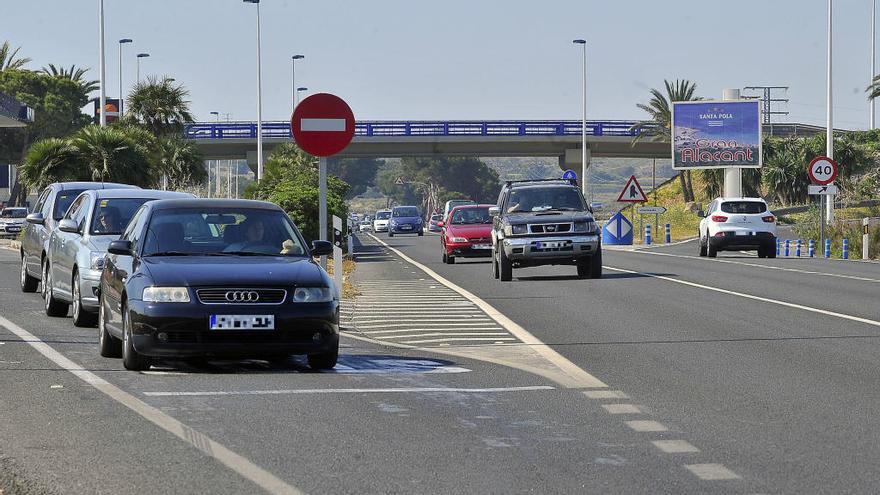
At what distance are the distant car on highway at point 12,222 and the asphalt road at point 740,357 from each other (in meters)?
42.5

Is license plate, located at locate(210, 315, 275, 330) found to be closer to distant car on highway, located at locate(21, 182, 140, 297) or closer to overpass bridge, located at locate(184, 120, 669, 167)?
distant car on highway, located at locate(21, 182, 140, 297)

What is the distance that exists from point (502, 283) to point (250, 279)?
14603 millimetres

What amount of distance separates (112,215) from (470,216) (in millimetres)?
20666

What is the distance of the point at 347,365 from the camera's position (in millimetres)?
13180

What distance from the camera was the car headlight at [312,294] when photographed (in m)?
12.4

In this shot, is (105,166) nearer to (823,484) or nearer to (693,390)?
(693,390)

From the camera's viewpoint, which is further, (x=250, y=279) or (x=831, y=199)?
(x=831, y=199)

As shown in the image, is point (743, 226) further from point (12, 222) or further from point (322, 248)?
point (12, 222)

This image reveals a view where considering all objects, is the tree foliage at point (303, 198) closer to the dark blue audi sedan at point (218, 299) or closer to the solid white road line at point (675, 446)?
the dark blue audi sedan at point (218, 299)

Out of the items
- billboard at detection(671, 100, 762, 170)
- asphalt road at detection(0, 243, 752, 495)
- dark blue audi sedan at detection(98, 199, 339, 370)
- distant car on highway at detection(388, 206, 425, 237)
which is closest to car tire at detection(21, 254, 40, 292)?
asphalt road at detection(0, 243, 752, 495)

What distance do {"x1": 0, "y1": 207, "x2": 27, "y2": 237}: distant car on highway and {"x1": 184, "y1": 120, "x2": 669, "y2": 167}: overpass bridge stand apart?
712 inches

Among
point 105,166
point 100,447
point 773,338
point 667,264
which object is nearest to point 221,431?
point 100,447

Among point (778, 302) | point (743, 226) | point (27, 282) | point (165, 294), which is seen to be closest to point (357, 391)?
point (165, 294)

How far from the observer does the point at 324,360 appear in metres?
12.7
